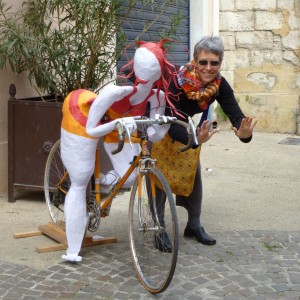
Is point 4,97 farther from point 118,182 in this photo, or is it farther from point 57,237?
point 118,182

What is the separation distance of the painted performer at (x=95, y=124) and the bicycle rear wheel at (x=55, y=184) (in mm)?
559

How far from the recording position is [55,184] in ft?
18.5

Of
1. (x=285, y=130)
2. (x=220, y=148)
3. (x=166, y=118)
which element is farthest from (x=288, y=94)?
(x=166, y=118)

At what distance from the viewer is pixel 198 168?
17.5ft

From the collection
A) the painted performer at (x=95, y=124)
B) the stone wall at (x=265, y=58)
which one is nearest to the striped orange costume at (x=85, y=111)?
the painted performer at (x=95, y=124)

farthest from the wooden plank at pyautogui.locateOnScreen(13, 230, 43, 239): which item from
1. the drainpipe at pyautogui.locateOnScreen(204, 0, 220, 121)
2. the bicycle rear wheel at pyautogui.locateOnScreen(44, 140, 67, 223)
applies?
the drainpipe at pyautogui.locateOnScreen(204, 0, 220, 121)

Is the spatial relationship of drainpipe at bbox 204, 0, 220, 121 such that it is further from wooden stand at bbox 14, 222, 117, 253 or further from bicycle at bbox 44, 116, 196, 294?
bicycle at bbox 44, 116, 196, 294

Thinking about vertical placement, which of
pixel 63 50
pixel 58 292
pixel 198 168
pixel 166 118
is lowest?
pixel 58 292

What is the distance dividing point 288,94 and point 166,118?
22.2 ft

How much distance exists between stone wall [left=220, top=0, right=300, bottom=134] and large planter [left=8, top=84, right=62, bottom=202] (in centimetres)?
525

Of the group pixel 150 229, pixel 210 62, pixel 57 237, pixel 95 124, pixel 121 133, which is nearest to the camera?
pixel 121 133

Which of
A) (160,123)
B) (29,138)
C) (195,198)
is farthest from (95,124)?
(29,138)

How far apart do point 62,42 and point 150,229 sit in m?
2.41

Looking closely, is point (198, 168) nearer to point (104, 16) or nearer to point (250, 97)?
point (104, 16)
